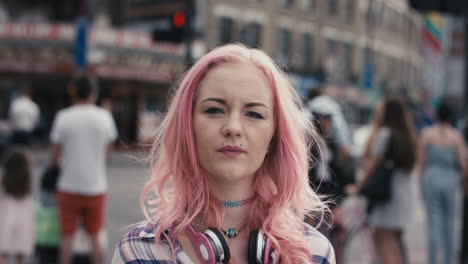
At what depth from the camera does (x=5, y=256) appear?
5070 mm

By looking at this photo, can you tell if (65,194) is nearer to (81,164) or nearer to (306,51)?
(81,164)

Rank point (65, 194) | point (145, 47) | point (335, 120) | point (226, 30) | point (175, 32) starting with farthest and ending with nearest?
1. point (226, 30)
2. point (145, 47)
3. point (175, 32)
4. point (335, 120)
5. point (65, 194)

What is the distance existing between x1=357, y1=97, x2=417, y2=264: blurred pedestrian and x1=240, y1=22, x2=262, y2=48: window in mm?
19004

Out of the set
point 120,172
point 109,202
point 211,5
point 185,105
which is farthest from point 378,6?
point 185,105

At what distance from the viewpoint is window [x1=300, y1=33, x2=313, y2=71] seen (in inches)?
1075

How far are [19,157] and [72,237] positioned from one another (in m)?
0.89

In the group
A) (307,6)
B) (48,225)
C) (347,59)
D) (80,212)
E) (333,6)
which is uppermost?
(333,6)

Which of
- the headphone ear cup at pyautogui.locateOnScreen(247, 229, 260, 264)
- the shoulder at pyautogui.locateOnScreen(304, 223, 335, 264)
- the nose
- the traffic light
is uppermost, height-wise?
the nose

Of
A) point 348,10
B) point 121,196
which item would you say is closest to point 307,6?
point 348,10

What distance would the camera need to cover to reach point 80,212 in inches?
204

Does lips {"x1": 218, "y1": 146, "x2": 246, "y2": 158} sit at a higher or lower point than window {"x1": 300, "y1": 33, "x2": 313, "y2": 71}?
higher

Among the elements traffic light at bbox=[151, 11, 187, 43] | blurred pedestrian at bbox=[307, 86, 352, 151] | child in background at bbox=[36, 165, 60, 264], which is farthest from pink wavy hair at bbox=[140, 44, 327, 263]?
traffic light at bbox=[151, 11, 187, 43]

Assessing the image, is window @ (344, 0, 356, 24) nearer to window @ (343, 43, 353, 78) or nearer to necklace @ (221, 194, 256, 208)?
necklace @ (221, 194, 256, 208)

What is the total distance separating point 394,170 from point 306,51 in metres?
23.2
